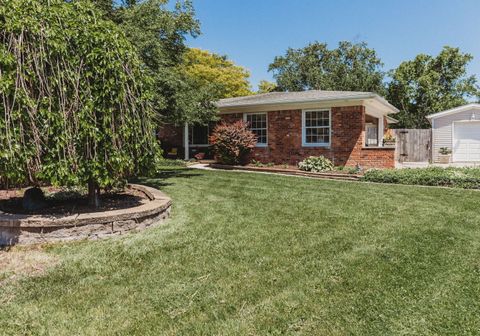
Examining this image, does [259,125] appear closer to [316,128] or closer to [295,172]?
[316,128]

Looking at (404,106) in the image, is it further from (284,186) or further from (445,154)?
(284,186)

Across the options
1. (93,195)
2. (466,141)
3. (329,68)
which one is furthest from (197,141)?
(329,68)

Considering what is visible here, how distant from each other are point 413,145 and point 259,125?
9632 millimetres

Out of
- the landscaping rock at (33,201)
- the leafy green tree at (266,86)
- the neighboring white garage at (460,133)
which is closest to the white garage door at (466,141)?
the neighboring white garage at (460,133)

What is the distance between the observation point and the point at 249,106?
1481cm

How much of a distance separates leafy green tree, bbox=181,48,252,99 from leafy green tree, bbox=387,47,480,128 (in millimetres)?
14190

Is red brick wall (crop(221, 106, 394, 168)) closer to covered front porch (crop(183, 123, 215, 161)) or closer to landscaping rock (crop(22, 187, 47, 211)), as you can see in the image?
A: covered front porch (crop(183, 123, 215, 161))

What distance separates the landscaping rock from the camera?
17.4 ft

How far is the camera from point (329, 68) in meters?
34.8

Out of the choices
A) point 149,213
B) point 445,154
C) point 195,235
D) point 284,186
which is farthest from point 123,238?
point 445,154

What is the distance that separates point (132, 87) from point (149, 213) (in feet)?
6.32

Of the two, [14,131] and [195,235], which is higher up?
[14,131]

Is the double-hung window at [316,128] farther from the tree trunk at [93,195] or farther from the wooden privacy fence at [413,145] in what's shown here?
the tree trunk at [93,195]

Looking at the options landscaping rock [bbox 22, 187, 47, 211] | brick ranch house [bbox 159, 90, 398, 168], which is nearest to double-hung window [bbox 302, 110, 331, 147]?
brick ranch house [bbox 159, 90, 398, 168]
